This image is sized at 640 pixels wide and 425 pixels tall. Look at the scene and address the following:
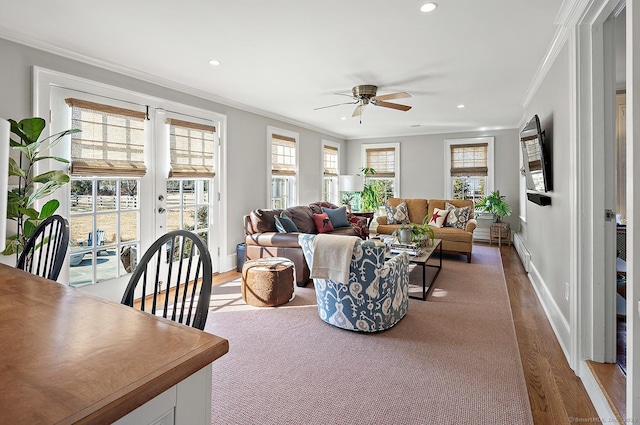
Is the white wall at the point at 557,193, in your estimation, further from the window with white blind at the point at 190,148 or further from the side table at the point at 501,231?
the window with white blind at the point at 190,148

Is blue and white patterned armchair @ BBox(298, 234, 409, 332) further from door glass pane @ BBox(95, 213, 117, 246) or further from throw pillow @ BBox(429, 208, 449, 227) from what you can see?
throw pillow @ BBox(429, 208, 449, 227)

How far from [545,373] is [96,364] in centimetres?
268

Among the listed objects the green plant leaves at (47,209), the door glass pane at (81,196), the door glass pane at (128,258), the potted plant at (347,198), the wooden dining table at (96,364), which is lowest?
the door glass pane at (128,258)

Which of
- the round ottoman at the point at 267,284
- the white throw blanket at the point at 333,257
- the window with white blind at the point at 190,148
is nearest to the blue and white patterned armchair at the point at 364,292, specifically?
the white throw blanket at the point at 333,257

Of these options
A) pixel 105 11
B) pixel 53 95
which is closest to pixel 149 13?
pixel 105 11

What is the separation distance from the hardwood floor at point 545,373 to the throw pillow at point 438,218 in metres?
2.40

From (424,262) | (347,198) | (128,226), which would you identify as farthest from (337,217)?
(128,226)

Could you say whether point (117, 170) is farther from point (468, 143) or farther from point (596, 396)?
point (468, 143)

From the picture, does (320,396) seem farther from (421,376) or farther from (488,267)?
(488,267)

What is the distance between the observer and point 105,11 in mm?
2436

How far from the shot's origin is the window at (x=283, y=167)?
6.03 m

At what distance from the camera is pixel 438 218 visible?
20.7ft

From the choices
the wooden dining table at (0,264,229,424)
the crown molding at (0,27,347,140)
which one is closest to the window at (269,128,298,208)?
the crown molding at (0,27,347,140)

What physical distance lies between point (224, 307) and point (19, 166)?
2.14 meters
